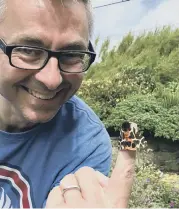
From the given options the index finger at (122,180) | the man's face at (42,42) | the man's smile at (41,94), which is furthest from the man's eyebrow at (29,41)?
the index finger at (122,180)

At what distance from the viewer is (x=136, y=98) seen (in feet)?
18.6

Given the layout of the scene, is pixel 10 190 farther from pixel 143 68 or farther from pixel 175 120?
pixel 143 68

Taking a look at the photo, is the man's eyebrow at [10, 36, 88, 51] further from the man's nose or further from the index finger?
the index finger

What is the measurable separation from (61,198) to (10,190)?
0.37 metres

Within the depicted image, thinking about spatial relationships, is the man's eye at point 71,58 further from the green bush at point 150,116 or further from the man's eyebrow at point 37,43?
the green bush at point 150,116

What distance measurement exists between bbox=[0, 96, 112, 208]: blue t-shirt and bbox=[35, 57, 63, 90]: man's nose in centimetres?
17

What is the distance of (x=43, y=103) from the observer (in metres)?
1.15

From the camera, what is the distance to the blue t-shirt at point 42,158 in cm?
123

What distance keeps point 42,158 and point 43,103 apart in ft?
0.54

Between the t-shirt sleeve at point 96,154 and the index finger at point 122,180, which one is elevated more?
the index finger at point 122,180

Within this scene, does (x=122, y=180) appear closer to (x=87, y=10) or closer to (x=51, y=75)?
(x=51, y=75)

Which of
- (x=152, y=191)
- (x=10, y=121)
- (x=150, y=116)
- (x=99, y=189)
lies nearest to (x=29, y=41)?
(x=10, y=121)

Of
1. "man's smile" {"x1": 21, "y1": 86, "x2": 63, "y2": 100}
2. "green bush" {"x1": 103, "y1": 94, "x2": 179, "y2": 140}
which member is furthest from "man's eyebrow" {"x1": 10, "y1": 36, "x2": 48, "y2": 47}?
"green bush" {"x1": 103, "y1": 94, "x2": 179, "y2": 140}

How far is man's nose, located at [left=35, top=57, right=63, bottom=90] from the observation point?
1098mm
